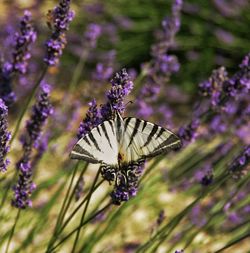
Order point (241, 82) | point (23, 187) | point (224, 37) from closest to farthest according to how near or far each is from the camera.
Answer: point (23, 187) → point (241, 82) → point (224, 37)

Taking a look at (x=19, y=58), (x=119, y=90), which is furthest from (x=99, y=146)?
(x=19, y=58)

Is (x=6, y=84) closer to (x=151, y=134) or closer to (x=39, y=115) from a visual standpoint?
(x=39, y=115)

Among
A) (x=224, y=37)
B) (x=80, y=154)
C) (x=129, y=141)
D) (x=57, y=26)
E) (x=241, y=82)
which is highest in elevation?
(x=224, y=37)

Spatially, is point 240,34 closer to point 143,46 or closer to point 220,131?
point 143,46

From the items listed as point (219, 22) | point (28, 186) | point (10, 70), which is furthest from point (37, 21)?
point (28, 186)

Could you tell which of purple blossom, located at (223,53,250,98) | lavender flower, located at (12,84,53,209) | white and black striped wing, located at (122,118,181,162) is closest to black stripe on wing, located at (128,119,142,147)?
white and black striped wing, located at (122,118,181,162)

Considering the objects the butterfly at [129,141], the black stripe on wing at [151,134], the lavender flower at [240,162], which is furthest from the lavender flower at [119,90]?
the lavender flower at [240,162]

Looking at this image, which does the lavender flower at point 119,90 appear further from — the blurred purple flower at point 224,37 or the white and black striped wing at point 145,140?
the blurred purple flower at point 224,37

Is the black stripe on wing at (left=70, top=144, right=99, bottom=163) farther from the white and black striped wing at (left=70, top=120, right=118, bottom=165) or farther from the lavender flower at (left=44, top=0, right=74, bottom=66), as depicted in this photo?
the lavender flower at (left=44, top=0, right=74, bottom=66)
